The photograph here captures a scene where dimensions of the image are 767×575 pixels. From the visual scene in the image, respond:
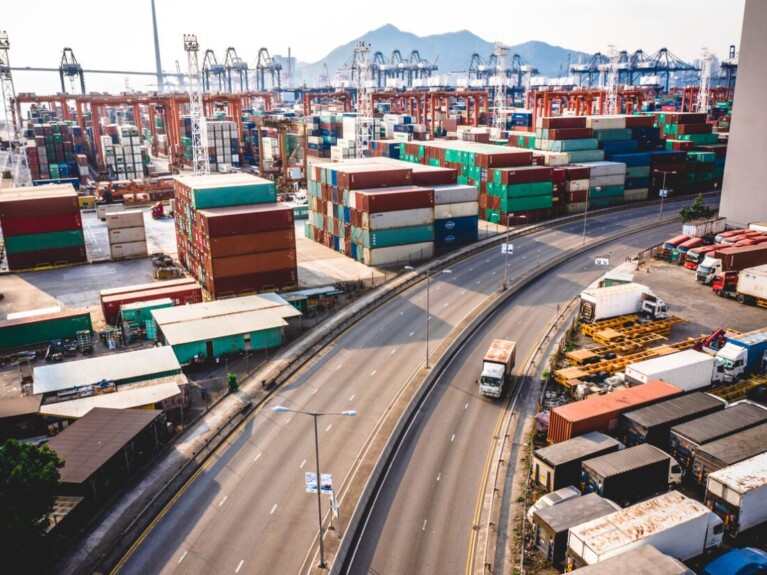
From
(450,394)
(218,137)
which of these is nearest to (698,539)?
(450,394)

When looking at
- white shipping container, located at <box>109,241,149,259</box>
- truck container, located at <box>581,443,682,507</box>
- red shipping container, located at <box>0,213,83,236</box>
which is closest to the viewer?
truck container, located at <box>581,443,682,507</box>

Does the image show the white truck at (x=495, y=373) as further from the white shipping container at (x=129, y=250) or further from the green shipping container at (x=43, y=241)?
the green shipping container at (x=43, y=241)

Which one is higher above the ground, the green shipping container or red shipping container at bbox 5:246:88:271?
the green shipping container

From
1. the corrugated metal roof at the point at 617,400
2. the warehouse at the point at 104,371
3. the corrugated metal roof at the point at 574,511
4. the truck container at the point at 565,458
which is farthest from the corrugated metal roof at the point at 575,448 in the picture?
the warehouse at the point at 104,371

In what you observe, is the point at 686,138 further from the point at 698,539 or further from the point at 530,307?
the point at 698,539

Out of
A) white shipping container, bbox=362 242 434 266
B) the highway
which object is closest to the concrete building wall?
white shipping container, bbox=362 242 434 266

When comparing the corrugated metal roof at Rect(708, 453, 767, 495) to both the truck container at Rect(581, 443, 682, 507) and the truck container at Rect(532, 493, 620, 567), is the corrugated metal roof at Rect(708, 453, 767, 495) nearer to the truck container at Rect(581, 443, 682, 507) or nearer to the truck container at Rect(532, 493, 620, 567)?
the truck container at Rect(581, 443, 682, 507)

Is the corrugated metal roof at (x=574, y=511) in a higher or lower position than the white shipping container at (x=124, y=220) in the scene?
lower
